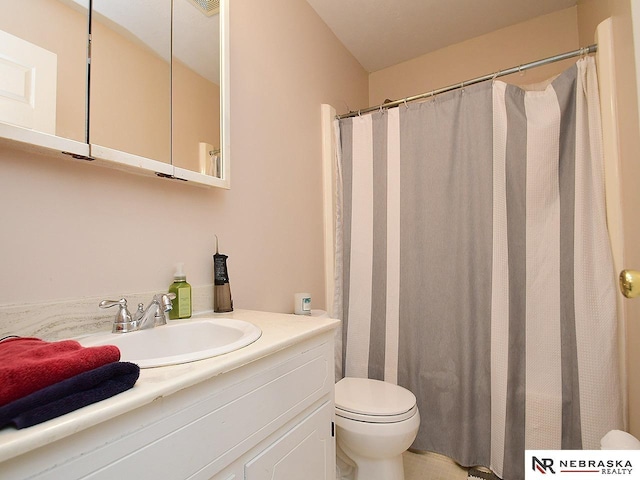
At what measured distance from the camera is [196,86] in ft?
3.79

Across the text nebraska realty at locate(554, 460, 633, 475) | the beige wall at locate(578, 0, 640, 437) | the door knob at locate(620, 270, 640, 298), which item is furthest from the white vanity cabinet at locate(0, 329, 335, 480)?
the beige wall at locate(578, 0, 640, 437)

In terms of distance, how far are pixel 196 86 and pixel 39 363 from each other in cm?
102

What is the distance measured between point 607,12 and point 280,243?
1.69 meters

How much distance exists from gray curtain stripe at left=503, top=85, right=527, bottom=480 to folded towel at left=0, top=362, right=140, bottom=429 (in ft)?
5.03

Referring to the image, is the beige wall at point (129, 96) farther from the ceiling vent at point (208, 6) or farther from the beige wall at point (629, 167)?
the beige wall at point (629, 167)

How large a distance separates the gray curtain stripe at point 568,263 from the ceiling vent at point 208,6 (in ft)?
4.83

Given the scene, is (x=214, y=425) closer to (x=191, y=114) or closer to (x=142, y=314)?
(x=142, y=314)

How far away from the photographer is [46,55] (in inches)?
31.1

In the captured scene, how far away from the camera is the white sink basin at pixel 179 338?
2.64 feet

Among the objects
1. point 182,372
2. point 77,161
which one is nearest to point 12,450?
point 182,372

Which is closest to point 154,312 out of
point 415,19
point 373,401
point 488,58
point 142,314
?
point 142,314

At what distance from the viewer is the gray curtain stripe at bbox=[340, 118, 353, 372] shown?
1.87 meters

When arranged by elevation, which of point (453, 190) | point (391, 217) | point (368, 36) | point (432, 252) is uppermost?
point (368, 36)

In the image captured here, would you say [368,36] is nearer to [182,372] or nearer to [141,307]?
[141,307]
